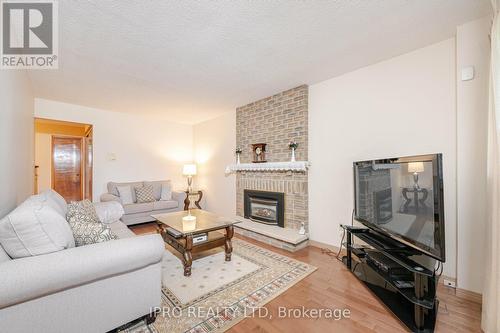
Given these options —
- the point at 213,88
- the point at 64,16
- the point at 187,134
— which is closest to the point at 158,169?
the point at 187,134

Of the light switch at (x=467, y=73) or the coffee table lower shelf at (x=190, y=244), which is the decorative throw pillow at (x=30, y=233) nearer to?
the coffee table lower shelf at (x=190, y=244)

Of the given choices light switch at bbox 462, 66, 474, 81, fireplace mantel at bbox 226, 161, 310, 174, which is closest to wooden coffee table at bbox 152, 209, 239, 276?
fireplace mantel at bbox 226, 161, 310, 174

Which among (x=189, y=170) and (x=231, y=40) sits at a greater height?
(x=231, y=40)

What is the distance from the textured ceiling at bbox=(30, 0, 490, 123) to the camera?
1.66 metres

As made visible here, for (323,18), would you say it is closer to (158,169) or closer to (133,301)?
(133,301)

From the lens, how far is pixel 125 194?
13.8ft

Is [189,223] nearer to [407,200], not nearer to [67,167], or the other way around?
[407,200]

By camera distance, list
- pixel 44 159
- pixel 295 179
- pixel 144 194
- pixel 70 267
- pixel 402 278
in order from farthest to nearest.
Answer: pixel 44 159
pixel 144 194
pixel 295 179
pixel 402 278
pixel 70 267

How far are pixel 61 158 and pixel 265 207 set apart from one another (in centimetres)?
616

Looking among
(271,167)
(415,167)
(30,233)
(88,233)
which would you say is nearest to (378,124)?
(415,167)

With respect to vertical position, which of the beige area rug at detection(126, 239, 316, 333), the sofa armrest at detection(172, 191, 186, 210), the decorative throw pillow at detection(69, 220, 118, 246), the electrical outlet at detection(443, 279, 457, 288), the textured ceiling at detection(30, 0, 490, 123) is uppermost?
the textured ceiling at detection(30, 0, 490, 123)

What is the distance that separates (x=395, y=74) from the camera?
241 cm

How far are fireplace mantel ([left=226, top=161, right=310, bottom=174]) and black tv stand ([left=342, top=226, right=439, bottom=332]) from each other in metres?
1.12

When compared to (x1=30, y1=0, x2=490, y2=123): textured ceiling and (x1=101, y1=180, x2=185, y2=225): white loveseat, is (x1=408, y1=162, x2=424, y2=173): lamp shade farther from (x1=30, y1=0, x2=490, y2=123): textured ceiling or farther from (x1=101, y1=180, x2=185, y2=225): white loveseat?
(x1=101, y1=180, x2=185, y2=225): white loveseat
